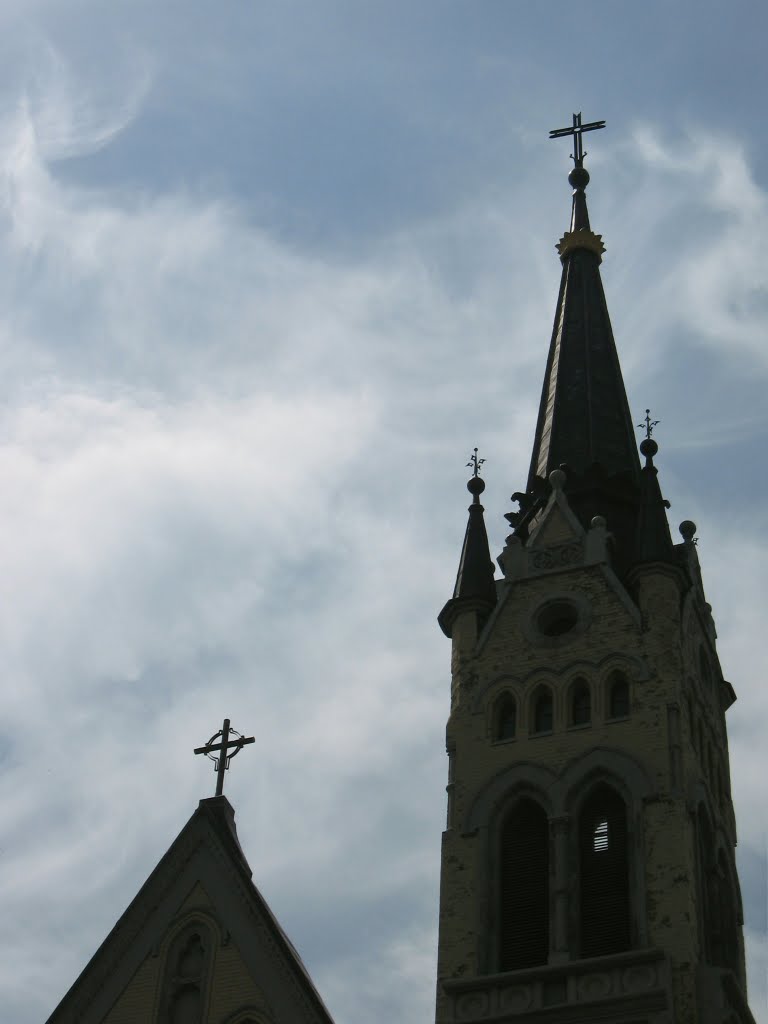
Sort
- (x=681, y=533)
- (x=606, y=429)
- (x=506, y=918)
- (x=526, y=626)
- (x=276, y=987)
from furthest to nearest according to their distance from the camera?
(x=606, y=429), (x=681, y=533), (x=526, y=626), (x=506, y=918), (x=276, y=987)

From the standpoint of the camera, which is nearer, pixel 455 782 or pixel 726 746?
pixel 455 782

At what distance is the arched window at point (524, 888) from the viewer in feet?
97.6

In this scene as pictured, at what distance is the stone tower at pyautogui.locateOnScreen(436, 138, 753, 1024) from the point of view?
28.8m

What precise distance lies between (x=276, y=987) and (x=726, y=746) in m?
10.7

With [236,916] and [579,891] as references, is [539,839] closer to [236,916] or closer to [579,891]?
[579,891]

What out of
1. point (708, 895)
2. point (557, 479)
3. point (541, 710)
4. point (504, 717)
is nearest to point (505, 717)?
point (504, 717)

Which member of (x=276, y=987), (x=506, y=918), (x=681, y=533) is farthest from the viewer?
(x=681, y=533)

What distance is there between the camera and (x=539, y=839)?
31.1 m

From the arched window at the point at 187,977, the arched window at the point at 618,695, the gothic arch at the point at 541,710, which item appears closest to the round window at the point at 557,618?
the gothic arch at the point at 541,710

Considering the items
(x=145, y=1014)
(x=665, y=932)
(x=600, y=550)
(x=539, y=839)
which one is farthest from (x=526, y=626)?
(x=145, y=1014)

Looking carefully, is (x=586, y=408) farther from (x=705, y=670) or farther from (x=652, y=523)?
(x=705, y=670)

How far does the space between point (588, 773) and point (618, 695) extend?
5.70ft

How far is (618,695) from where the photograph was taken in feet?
106

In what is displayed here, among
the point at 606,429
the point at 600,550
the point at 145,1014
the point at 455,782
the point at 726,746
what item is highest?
the point at 606,429
